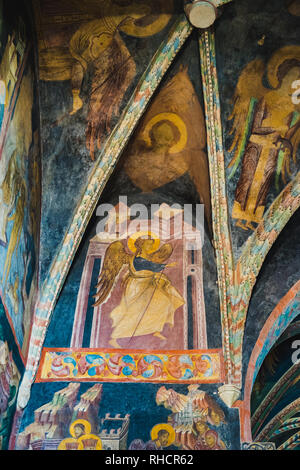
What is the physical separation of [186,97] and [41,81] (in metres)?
2.22

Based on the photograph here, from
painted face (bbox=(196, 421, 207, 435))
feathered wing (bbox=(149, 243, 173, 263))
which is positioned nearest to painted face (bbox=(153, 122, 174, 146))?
feathered wing (bbox=(149, 243, 173, 263))

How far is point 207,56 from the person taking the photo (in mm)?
9445

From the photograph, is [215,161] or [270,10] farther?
[215,161]

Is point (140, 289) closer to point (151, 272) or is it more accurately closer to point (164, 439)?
point (151, 272)

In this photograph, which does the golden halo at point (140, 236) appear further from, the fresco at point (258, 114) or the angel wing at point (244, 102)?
the angel wing at point (244, 102)

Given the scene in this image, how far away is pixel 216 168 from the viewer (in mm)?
9891

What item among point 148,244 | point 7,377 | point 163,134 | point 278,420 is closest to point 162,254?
point 148,244

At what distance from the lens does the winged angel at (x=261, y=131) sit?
9.63m

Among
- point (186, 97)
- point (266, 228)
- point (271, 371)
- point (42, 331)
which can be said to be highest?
point (186, 97)

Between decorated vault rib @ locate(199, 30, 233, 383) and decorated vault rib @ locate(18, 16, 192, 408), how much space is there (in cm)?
45
